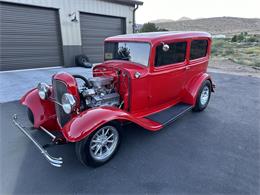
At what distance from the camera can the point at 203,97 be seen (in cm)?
480

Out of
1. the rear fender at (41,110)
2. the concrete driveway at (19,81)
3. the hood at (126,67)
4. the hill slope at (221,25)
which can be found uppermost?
the hill slope at (221,25)

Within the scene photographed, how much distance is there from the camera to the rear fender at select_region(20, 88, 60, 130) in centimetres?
320

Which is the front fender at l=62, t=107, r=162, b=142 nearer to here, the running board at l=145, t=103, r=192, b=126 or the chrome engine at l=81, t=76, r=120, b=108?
the chrome engine at l=81, t=76, r=120, b=108

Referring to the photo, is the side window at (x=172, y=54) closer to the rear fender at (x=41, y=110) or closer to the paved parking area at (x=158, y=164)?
the paved parking area at (x=158, y=164)

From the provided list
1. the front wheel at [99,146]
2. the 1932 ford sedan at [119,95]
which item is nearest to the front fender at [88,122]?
the 1932 ford sedan at [119,95]

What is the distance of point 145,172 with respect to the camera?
8.55 feet

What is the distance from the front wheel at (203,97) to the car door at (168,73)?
572mm

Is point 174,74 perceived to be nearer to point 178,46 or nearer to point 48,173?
point 178,46

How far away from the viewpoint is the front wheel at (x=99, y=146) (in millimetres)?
2479

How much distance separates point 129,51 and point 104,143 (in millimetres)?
1799

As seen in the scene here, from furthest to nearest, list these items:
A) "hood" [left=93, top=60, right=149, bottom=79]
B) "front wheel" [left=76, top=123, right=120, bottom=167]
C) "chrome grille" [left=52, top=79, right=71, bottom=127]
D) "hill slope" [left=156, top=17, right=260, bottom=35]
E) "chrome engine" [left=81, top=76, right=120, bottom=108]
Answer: "hill slope" [left=156, top=17, right=260, bottom=35] < "hood" [left=93, top=60, right=149, bottom=79] < "chrome engine" [left=81, top=76, right=120, bottom=108] < "chrome grille" [left=52, top=79, right=71, bottom=127] < "front wheel" [left=76, top=123, right=120, bottom=167]

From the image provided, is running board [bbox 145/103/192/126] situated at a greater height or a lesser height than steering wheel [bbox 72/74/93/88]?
lesser

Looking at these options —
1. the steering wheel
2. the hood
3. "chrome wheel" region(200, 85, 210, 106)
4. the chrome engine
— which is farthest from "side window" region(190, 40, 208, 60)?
the steering wheel

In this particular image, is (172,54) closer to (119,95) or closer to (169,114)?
(169,114)
